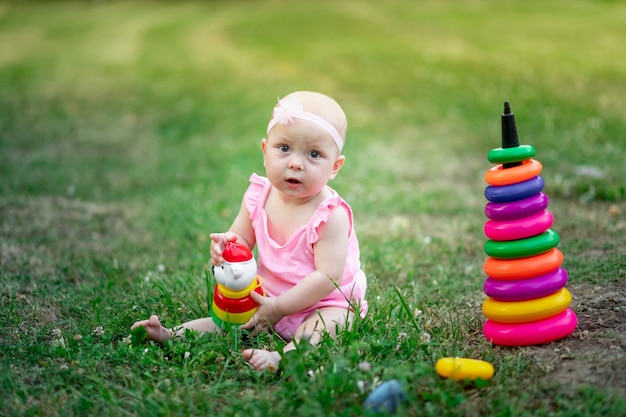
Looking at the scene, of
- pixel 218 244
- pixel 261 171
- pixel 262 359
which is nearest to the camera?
pixel 262 359

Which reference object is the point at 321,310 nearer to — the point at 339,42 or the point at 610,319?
the point at 610,319

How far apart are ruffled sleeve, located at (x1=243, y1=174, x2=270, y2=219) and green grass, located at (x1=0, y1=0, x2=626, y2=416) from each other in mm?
629

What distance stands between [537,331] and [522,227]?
1.47 ft

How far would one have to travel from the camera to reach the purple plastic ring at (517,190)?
297cm

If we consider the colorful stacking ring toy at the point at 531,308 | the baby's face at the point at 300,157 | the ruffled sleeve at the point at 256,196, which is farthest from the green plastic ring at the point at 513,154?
the ruffled sleeve at the point at 256,196

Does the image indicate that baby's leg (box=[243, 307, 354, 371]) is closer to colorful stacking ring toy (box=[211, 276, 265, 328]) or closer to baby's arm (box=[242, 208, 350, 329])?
baby's arm (box=[242, 208, 350, 329])

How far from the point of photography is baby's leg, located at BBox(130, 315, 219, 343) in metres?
3.14

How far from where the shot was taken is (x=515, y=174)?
2979mm

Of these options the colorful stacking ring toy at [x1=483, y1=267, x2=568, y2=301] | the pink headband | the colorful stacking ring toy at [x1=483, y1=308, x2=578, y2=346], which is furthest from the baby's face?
the colorful stacking ring toy at [x1=483, y1=308, x2=578, y2=346]

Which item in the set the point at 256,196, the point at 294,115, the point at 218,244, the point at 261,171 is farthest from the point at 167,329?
the point at 261,171

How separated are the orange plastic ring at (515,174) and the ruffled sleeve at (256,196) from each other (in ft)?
3.63

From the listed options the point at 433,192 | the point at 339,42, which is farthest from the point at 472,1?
the point at 433,192

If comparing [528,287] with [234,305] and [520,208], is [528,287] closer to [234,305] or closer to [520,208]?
[520,208]

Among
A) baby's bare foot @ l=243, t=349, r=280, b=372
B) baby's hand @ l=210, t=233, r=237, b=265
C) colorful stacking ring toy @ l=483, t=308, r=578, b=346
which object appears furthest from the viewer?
baby's hand @ l=210, t=233, r=237, b=265
